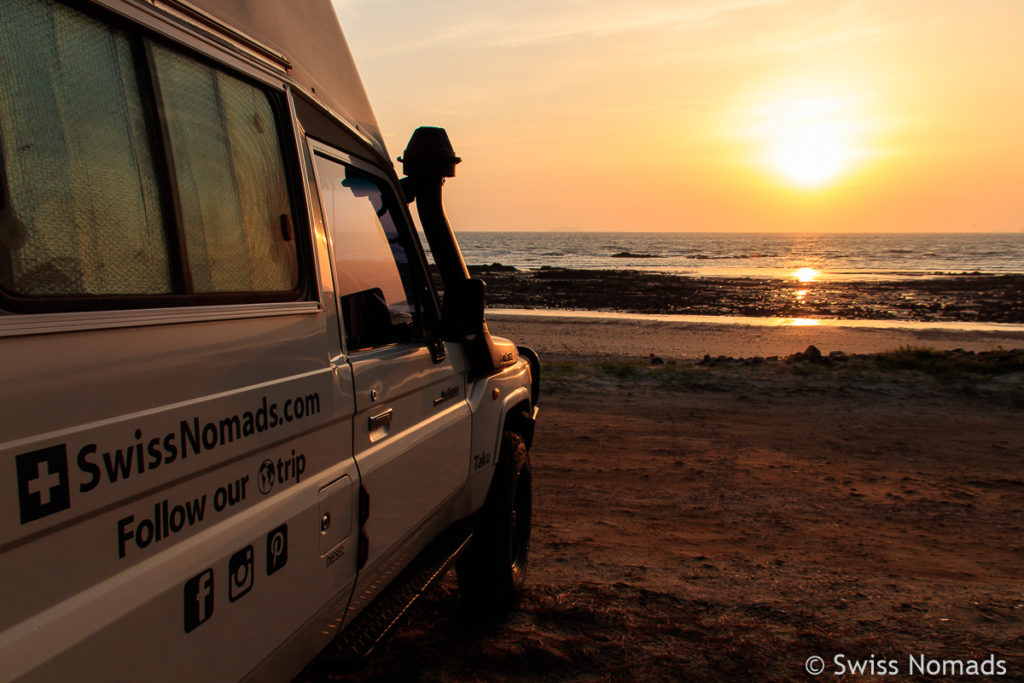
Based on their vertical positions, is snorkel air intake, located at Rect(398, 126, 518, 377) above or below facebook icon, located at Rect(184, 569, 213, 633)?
above

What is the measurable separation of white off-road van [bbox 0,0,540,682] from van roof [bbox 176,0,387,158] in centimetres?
1

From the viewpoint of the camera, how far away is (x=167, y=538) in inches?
60.7

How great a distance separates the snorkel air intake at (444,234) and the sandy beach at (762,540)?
1.33 meters

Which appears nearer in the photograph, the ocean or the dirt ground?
the dirt ground

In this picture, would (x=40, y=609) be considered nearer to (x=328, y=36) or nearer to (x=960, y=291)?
(x=328, y=36)

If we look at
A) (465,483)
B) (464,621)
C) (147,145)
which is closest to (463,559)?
(464,621)

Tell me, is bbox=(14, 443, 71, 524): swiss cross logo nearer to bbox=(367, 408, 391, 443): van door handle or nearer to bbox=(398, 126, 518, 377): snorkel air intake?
bbox=(367, 408, 391, 443): van door handle

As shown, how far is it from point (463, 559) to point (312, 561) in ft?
6.28

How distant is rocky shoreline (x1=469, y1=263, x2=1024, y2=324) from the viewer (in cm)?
2783

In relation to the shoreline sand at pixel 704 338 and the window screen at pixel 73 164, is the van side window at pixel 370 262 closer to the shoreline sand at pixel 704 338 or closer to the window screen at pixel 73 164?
the window screen at pixel 73 164

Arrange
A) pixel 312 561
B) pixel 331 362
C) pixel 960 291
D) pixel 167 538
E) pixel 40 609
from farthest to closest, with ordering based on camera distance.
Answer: pixel 960 291, pixel 331 362, pixel 312 561, pixel 167 538, pixel 40 609

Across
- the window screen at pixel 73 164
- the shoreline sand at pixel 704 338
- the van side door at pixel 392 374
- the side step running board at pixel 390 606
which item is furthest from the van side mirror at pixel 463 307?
the shoreline sand at pixel 704 338

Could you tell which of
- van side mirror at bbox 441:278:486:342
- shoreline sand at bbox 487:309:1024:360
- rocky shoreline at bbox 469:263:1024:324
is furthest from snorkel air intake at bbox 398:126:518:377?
rocky shoreline at bbox 469:263:1024:324

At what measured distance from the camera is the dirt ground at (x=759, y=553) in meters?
3.52
